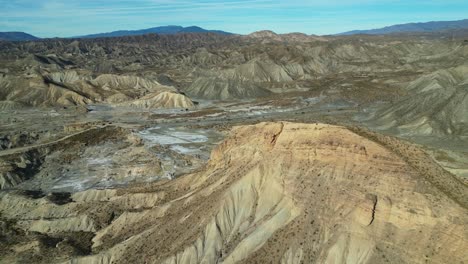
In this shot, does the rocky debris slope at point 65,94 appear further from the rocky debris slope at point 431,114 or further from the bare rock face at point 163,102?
the rocky debris slope at point 431,114

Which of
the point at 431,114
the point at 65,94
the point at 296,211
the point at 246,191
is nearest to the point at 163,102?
the point at 65,94

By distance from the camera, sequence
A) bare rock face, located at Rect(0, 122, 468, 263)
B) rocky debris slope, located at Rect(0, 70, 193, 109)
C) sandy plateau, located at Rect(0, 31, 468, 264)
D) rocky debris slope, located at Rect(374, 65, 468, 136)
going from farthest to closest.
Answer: rocky debris slope, located at Rect(0, 70, 193, 109) → rocky debris slope, located at Rect(374, 65, 468, 136) → sandy plateau, located at Rect(0, 31, 468, 264) → bare rock face, located at Rect(0, 122, 468, 263)

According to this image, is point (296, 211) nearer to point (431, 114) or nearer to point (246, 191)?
point (246, 191)

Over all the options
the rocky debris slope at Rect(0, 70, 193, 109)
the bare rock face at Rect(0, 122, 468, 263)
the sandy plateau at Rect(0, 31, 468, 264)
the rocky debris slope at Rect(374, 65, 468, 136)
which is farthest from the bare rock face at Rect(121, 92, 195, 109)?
the bare rock face at Rect(0, 122, 468, 263)

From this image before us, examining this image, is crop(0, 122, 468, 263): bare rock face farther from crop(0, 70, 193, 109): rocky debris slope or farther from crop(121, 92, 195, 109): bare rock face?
crop(0, 70, 193, 109): rocky debris slope

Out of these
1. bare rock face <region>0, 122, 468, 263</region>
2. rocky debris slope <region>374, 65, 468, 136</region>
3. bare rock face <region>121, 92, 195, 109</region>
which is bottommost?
bare rock face <region>121, 92, 195, 109</region>

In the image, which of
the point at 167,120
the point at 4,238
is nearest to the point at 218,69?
the point at 167,120

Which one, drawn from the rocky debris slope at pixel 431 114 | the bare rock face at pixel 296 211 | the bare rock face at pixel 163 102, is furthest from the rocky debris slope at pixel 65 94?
the bare rock face at pixel 296 211

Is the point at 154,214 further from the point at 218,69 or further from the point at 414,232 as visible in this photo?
the point at 218,69
